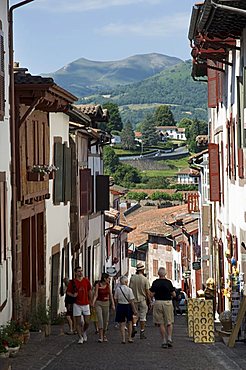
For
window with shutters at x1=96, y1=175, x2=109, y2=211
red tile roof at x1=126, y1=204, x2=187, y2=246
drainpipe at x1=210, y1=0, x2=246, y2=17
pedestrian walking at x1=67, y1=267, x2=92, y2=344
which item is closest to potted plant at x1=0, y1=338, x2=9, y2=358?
pedestrian walking at x1=67, y1=267, x2=92, y2=344

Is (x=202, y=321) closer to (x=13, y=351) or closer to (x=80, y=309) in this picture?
(x=80, y=309)

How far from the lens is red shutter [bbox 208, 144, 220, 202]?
1264 inches

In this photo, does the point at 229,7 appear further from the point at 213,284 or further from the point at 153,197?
the point at 153,197

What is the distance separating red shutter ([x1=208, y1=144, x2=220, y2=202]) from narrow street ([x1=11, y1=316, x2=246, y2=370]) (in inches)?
438

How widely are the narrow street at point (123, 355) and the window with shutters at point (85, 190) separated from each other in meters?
12.8

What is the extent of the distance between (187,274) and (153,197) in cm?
8363

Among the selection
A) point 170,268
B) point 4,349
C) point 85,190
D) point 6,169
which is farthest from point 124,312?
point 170,268

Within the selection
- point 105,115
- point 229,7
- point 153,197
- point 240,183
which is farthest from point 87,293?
point 153,197

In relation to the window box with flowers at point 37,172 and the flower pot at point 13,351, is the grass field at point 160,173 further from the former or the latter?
the flower pot at point 13,351

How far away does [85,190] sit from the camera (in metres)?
35.1

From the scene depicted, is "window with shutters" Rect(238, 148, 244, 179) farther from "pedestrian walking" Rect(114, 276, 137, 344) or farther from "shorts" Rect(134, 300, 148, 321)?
"pedestrian walking" Rect(114, 276, 137, 344)

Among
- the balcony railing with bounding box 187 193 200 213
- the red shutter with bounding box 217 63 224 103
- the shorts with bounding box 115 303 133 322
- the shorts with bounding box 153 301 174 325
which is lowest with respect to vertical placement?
the shorts with bounding box 115 303 133 322

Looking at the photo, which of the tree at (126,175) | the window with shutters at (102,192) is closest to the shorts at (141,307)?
the window with shutters at (102,192)

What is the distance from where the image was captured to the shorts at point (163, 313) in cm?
1920
